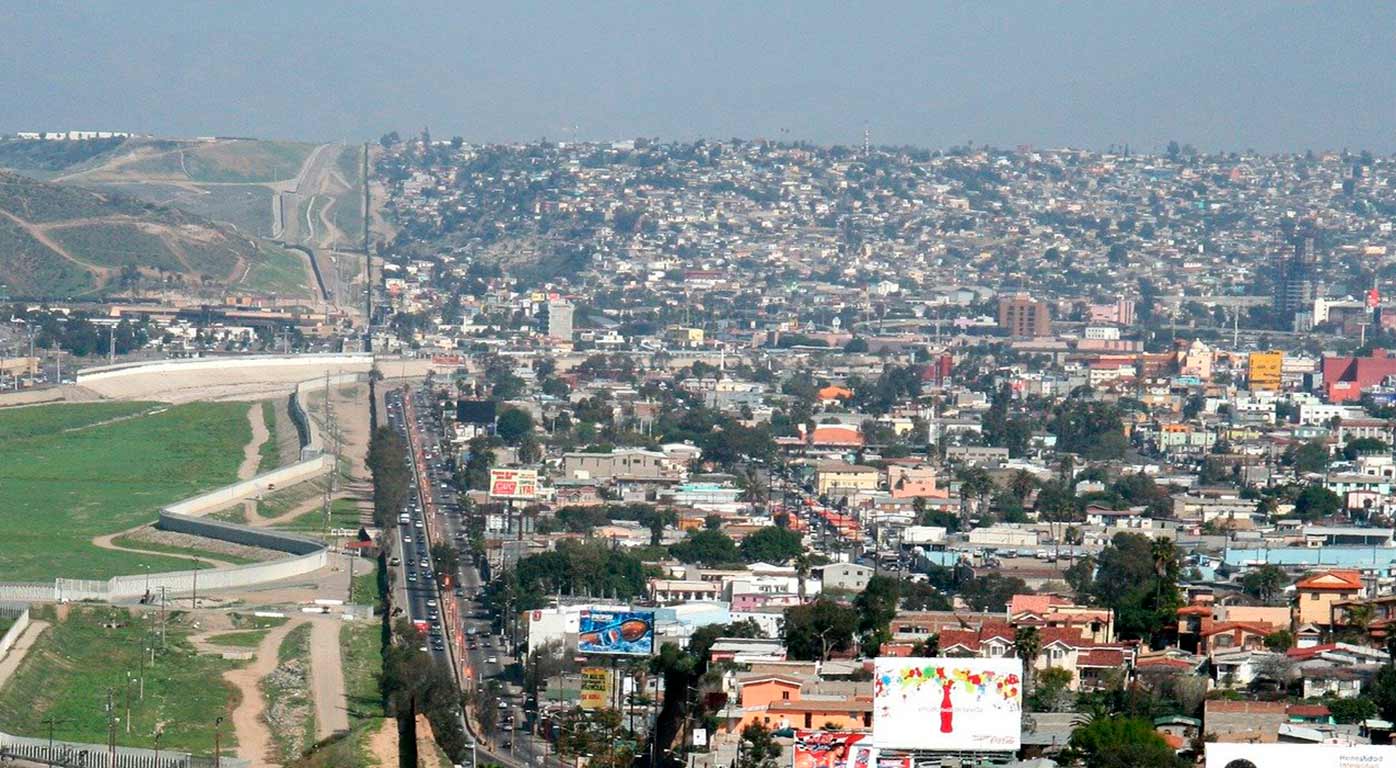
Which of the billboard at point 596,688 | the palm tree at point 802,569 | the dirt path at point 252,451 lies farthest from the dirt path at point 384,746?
the dirt path at point 252,451

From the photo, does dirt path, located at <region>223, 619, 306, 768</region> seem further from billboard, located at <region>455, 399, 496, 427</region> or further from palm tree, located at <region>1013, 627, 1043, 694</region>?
billboard, located at <region>455, 399, 496, 427</region>

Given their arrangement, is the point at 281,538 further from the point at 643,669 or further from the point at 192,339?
the point at 192,339

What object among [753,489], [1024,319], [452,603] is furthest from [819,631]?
[1024,319]

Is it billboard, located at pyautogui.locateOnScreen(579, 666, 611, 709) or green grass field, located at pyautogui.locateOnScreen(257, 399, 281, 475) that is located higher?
billboard, located at pyautogui.locateOnScreen(579, 666, 611, 709)

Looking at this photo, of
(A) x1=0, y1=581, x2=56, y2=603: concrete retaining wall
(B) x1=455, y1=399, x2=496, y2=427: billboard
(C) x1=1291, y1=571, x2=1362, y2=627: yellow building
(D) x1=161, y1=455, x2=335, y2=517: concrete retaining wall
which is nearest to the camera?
(C) x1=1291, y1=571, x2=1362, y2=627: yellow building

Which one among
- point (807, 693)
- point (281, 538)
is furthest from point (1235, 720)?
point (281, 538)

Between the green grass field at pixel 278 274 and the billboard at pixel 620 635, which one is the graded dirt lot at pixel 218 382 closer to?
the green grass field at pixel 278 274

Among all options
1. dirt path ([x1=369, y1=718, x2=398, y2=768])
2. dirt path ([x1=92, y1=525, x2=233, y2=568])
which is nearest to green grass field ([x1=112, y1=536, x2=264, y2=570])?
dirt path ([x1=92, y1=525, x2=233, y2=568])
